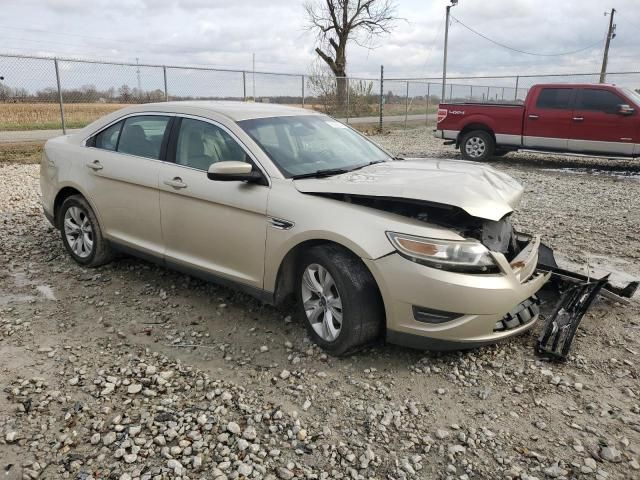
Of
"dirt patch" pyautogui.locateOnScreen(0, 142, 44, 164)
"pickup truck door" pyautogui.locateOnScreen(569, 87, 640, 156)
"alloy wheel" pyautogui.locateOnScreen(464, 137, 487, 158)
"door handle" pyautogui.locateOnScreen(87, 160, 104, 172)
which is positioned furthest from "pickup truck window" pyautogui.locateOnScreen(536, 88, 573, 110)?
"dirt patch" pyautogui.locateOnScreen(0, 142, 44, 164)

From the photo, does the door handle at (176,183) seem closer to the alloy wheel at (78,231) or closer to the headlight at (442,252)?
the alloy wheel at (78,231)

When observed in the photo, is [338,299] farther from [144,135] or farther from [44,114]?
[44,114]

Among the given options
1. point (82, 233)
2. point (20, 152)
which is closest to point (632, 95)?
point (82, 233)

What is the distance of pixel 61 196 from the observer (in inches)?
202

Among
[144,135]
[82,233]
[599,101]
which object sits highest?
[599,101]

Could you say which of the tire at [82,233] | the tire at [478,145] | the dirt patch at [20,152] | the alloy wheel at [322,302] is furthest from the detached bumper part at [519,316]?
the dirt patch at [20,152]

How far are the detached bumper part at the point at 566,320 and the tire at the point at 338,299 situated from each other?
44.9 inches

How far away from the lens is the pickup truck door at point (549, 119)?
1123 cm

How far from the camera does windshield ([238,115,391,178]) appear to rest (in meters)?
3.84

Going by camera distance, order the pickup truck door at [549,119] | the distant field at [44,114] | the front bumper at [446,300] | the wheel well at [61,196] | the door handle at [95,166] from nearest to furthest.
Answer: the front bumper at [446,300]
the door handle at [95,166]
the wheel well at [61,196]
the pickup truck door at [549,119]
the distant field at [44,114]

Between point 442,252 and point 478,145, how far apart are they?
10.2 metres

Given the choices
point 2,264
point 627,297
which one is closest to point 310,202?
point 627,297

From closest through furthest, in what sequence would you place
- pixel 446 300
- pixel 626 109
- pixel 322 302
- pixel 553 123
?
pixel 446 300 → pixel 322 302 → pixel 626 109 → pixel 553 123

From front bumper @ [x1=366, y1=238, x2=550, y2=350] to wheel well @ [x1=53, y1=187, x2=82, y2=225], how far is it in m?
3.35
